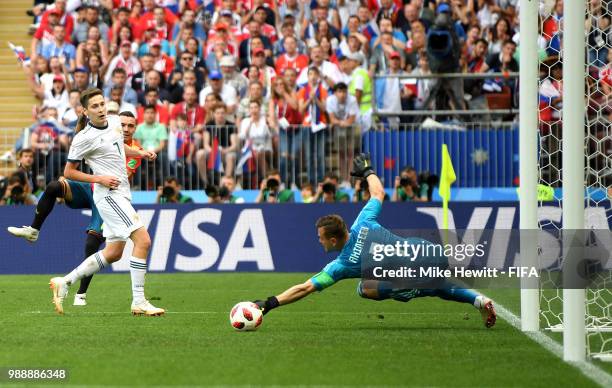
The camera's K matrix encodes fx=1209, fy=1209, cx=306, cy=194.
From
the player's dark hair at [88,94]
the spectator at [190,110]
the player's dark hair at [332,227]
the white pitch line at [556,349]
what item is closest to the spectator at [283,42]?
the spectator at [190,110]

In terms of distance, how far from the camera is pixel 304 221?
20.4m

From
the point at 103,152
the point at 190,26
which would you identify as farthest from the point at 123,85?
the point at 103,152

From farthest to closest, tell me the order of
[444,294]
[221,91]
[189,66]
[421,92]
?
[189,66], [221,91], [421,92], [444,294]

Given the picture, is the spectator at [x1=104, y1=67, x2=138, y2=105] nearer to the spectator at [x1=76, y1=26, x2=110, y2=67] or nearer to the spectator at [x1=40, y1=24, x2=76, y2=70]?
the spectator at [x1=76, y1=26, x2=110, y2=67]

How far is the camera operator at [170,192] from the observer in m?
20.6

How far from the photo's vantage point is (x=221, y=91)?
2238cm

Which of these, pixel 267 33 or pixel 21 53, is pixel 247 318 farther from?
pixel 21 53

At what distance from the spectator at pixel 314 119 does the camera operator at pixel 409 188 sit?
1357 millimetres

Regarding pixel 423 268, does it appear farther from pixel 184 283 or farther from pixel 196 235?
pixel 196 235

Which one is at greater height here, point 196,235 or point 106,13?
point 106,13

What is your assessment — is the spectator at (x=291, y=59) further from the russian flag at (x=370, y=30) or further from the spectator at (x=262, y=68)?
the russian flag at (x=370, y=30)

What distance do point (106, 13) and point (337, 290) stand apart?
35.7 feet

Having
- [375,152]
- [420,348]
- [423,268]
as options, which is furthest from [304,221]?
[420,348]

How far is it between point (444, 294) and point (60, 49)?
15.2 meters
